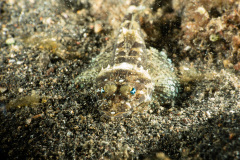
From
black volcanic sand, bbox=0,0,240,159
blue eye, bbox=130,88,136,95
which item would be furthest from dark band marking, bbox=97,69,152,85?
black volcanic sand, bbox=0,0,240,159

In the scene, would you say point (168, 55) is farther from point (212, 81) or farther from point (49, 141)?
point (49, 141)

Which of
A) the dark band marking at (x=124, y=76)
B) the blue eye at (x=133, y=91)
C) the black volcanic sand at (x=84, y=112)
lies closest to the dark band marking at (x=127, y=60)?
the dark band marking at (x=124, y=76)

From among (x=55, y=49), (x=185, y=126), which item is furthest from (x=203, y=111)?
(x=55, y=49)

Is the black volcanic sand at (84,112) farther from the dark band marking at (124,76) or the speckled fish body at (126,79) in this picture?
the dark band marking at (124,76)

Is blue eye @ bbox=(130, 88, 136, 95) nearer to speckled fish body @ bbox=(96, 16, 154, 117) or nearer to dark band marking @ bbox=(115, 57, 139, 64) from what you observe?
speckled fish body @ bbox=(96, 16, 154, 117)

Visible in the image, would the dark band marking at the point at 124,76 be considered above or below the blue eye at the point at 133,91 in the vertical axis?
above

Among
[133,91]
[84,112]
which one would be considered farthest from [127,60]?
[84,112]

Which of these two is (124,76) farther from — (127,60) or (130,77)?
(127,60)
